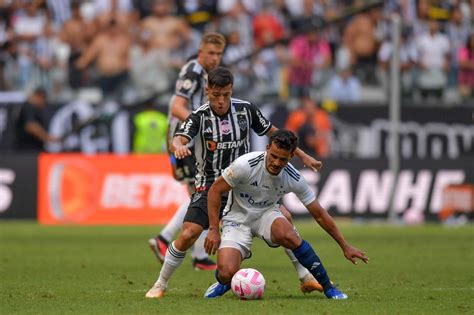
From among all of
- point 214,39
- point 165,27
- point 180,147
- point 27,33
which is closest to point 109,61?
point 165,27

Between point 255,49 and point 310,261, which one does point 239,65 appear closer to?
point 255,49

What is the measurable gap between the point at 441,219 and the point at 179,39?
21.6 ft

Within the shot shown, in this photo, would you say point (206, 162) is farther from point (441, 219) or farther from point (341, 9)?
point (341, 9)

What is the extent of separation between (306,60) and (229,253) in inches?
564

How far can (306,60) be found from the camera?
23.6m

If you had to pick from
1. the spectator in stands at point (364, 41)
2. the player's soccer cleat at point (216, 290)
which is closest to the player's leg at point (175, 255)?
the player's soccer cleat at point (216, 290)

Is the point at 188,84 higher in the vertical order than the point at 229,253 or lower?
higher

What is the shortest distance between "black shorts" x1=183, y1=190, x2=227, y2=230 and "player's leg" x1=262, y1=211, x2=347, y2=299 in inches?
21.2

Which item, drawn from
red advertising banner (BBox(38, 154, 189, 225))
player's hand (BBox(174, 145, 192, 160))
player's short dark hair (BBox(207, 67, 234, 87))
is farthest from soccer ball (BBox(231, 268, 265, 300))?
red advertising banner (BBox(38, 154, 189, 225))

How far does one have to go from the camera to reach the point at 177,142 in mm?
9633

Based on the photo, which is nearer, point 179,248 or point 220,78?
point 179,248

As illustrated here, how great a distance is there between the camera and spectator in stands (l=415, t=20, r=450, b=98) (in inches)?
930

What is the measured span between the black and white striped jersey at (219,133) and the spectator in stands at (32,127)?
41.6 ft

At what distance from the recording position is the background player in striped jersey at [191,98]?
12156 millimetres
